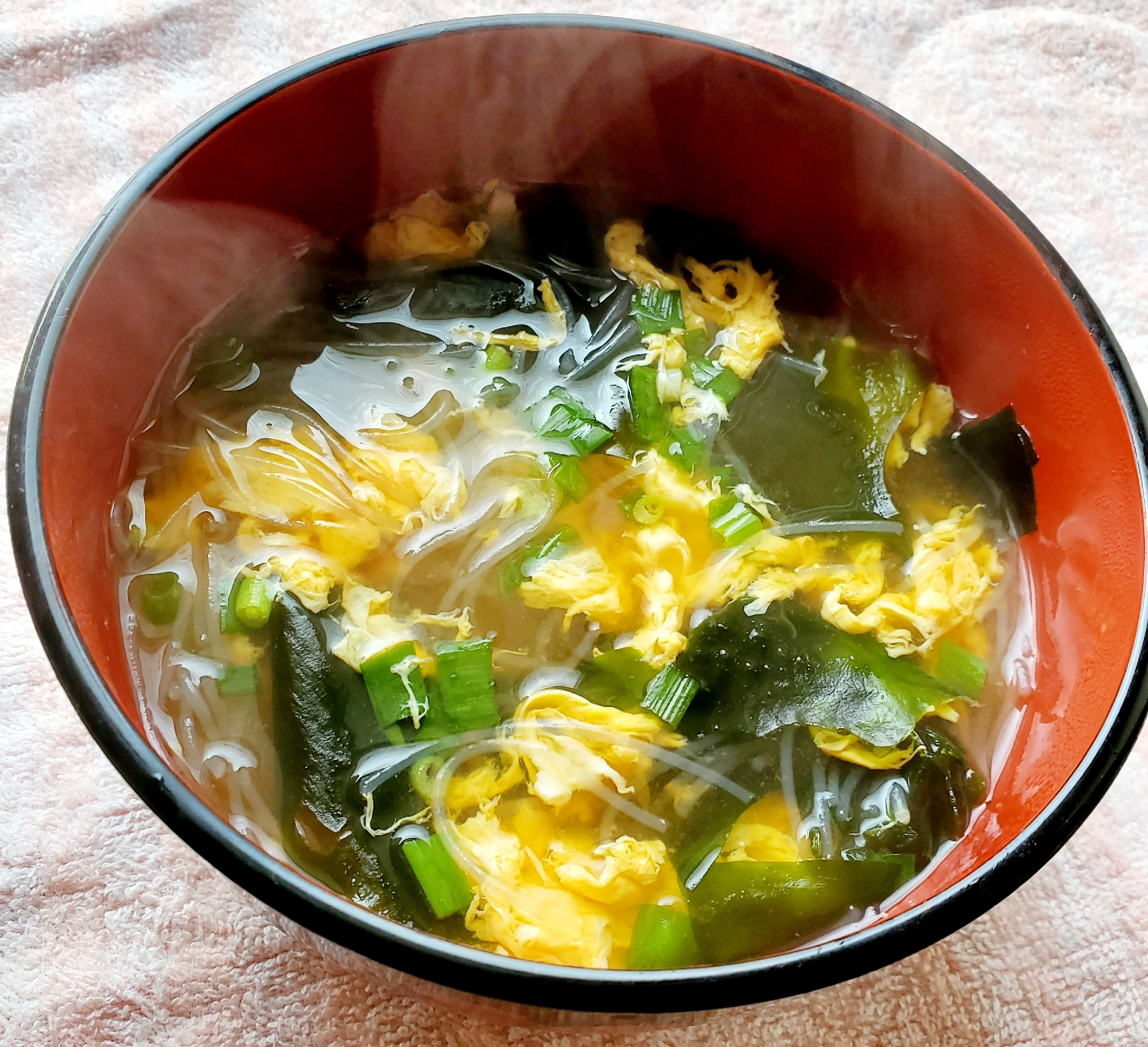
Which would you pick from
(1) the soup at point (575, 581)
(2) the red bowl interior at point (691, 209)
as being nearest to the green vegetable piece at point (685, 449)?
(1) the soup at point (575, 581)

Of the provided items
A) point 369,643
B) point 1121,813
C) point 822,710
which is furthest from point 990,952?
point 369,643

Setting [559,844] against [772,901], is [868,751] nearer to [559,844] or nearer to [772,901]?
[772,901]

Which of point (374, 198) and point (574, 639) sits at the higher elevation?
point (374, 198)

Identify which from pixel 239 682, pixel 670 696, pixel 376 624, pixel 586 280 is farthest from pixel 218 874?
pixel 586 280

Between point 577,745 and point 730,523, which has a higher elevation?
point 730,523

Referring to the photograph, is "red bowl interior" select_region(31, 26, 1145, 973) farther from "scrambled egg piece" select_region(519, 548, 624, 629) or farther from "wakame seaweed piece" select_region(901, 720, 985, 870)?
"scrambled egg piece" select_region(519, 548, 624, 629)

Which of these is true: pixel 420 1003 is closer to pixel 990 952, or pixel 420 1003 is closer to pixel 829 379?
pixel 990 952

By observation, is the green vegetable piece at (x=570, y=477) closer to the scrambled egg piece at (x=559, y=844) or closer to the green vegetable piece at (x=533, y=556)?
the green vegetable piece at (x=533, y=556)
